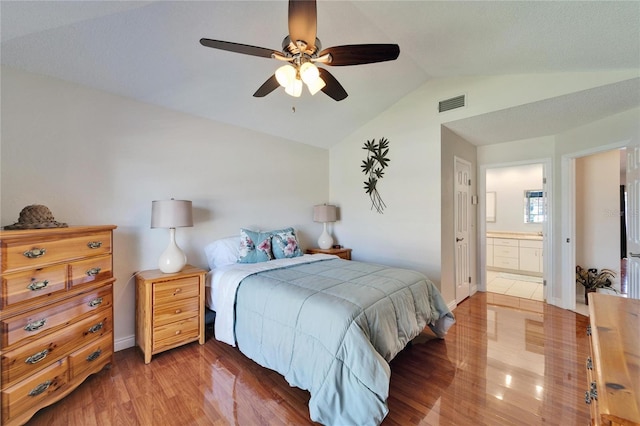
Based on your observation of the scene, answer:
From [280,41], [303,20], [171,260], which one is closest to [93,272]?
[171,260]

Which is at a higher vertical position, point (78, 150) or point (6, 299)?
point (78, 150)

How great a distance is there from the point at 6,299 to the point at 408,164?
382 centimetres

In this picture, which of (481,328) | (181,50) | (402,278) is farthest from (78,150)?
(481,328)

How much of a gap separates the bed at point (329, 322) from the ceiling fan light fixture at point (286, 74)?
58.2 inches

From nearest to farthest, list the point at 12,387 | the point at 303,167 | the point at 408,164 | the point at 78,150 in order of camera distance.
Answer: the point at 12,387 → the point at 78,150 → the point at 408,164 → the point at 303,167

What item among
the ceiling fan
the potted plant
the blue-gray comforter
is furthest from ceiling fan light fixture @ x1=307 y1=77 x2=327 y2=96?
the potted plant

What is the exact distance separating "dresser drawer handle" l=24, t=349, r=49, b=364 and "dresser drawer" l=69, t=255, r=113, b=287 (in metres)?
0.40

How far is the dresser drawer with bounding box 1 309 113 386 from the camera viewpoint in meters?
1.46

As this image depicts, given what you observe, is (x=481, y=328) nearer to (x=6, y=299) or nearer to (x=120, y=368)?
(x=120, y=368)

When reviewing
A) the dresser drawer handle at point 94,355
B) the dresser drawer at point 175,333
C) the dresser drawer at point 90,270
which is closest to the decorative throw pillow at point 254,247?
the dresser drawer at point 175,333

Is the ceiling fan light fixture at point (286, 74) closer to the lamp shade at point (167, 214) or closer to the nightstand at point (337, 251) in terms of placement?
the lamp shade at point (167, 214)

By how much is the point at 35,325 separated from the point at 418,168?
3789 millimetres

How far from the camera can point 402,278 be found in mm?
2346

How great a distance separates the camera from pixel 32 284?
158 centimetres
